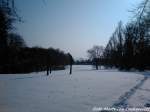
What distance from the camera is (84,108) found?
737 cm

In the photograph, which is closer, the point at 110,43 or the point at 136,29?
the point at 136,29

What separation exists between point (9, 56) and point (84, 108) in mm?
37920

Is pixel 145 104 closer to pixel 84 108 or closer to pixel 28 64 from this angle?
pixel 84 108

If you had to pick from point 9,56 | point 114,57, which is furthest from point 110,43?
point 9,56

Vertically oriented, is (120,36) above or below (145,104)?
above

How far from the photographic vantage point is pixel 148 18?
8.09 m

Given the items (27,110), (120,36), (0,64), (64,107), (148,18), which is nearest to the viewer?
(27,110)

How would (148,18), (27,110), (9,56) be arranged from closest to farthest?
(27,110)
(148,18)
(9,56)

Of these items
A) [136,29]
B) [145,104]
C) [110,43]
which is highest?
[110,43]

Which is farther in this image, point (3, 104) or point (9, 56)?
point (9, 56)

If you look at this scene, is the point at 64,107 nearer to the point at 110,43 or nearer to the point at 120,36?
the point at 120,36

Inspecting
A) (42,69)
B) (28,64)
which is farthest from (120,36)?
(28,64)

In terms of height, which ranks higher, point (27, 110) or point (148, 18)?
point (148, 18)

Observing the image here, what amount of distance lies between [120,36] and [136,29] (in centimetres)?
5048
